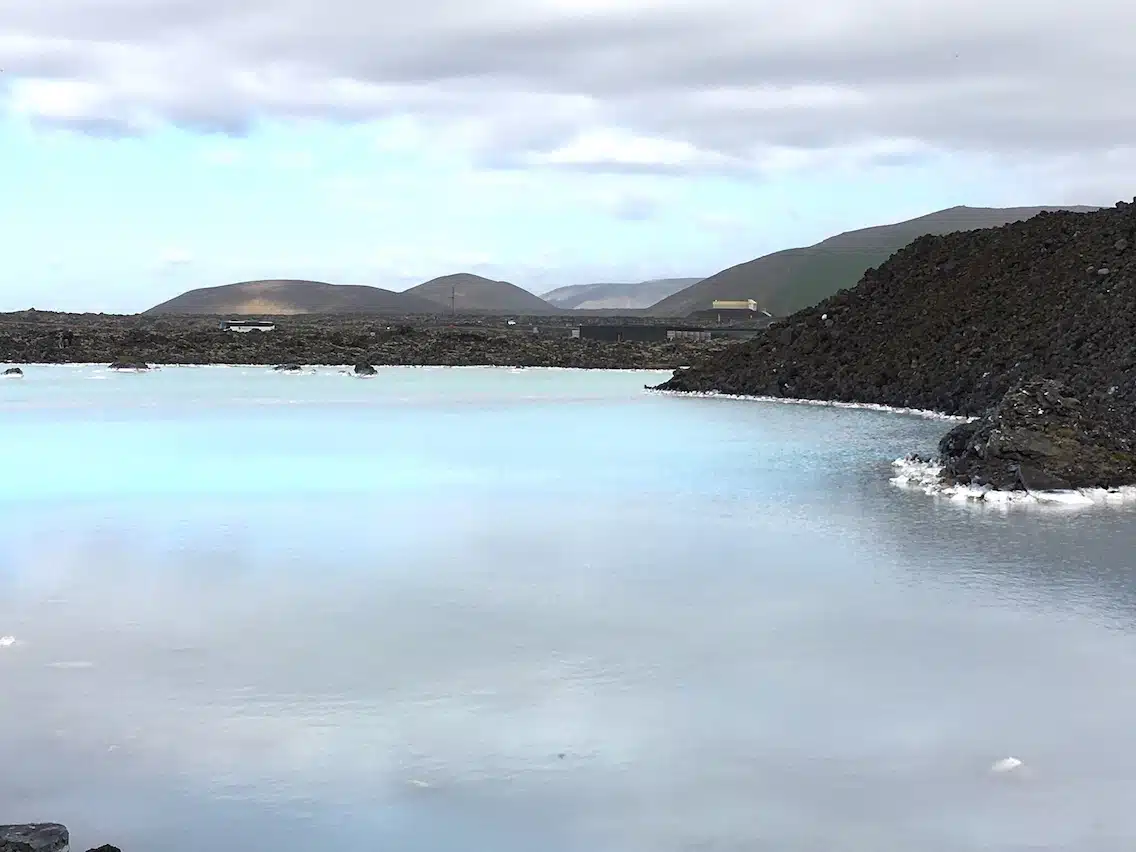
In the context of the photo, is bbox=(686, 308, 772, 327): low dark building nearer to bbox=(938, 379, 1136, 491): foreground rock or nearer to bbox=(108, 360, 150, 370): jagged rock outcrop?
bbox=(108, 360, 150, 370): jagged rock outcrop

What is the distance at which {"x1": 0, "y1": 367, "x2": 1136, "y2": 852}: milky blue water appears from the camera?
5121mm

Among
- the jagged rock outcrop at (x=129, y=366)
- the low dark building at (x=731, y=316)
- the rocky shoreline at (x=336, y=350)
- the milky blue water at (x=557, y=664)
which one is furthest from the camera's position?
the low dark building at (x=731, y=316)

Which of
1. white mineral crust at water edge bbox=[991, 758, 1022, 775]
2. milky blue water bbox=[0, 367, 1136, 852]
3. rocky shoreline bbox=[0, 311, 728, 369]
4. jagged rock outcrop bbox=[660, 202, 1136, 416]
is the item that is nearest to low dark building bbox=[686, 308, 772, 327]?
rocky shoreline bbox=[0, 311, 728, 369]

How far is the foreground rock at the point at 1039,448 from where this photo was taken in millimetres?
14297

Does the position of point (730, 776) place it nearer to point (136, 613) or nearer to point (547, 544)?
point (136, 613)

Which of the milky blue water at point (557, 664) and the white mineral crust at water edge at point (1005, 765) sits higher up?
the milky blue water at point (557, 664)

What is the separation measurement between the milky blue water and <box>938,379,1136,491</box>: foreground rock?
1.03 meters

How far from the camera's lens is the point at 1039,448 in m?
14.7

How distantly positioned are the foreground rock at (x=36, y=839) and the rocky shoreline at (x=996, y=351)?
1142 cm

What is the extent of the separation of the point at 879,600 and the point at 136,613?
490cm

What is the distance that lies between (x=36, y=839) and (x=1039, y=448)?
1239cm

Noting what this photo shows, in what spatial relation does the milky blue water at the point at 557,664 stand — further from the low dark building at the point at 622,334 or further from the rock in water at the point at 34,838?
the low dark building at the point at 622,334

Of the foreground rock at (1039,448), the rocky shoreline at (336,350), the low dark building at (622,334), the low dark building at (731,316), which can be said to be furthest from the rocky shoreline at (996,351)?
the low dark building at (731,316)

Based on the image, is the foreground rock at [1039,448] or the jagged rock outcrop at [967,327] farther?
the jagged rock outcrop at [967,327]
